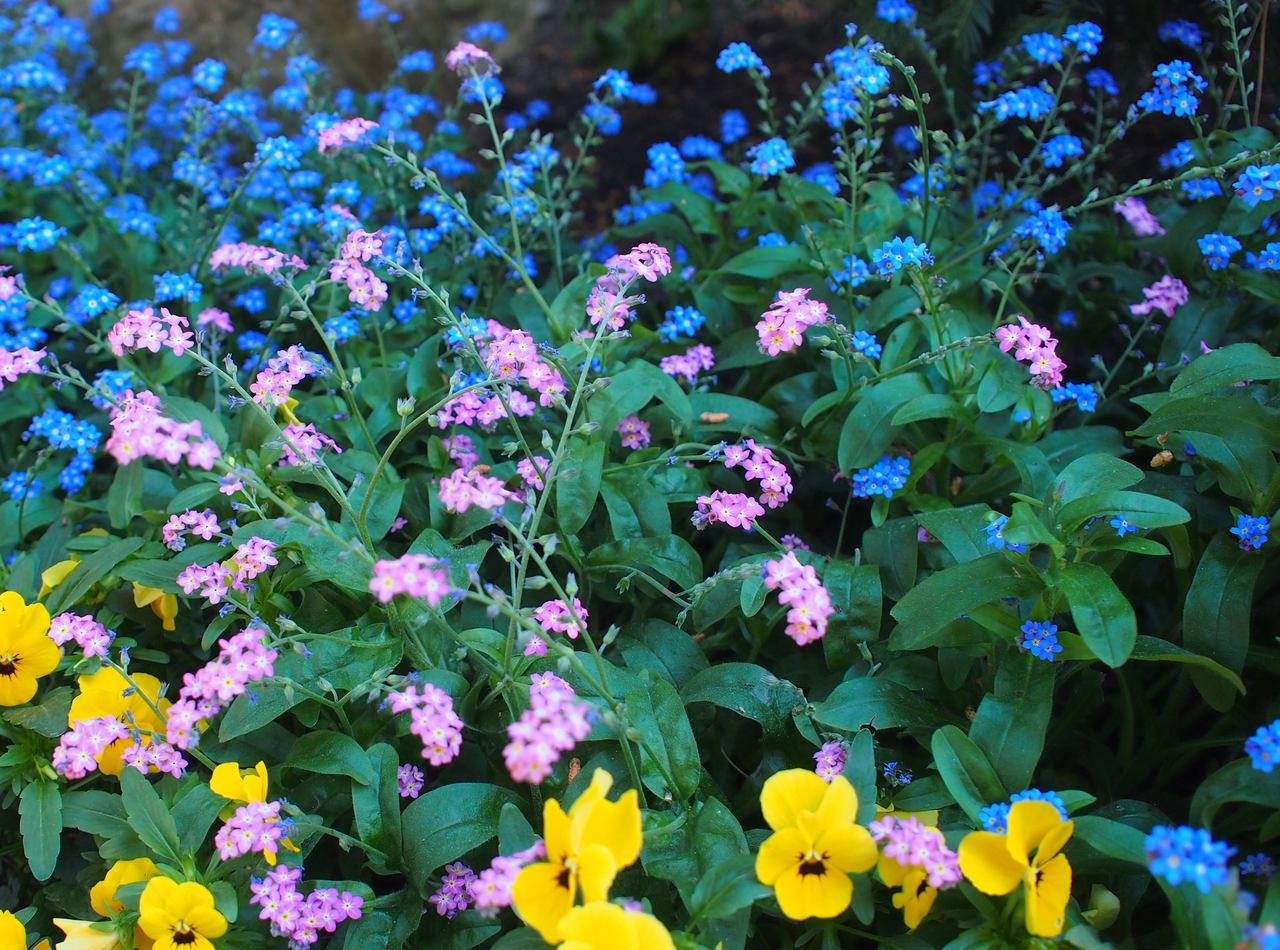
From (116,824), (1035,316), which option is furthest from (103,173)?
(1035,316)

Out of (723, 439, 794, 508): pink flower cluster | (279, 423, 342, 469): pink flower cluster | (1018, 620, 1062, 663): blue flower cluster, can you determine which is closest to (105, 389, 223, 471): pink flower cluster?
(279, 423, 342, 469): pink flower cluster

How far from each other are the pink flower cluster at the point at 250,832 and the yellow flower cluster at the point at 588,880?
50 centimetres

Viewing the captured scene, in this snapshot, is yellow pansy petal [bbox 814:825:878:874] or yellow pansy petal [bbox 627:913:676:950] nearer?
yellow pansy petal [bbox 627:913:676:950]

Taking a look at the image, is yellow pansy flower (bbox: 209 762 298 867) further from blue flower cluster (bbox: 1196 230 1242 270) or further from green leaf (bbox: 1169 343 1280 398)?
blue flower cluster (bbox: 1196 230 1242 270)

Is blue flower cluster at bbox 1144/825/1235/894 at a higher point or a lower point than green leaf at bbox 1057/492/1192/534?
lower

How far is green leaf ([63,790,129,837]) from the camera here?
7.20 ft

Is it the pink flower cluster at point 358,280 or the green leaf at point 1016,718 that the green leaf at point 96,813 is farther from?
the green leaf at point 1016,718

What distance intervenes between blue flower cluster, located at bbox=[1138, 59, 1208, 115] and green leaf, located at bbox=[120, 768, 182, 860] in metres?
2.65

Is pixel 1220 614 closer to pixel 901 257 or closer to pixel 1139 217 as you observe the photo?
pixel 901 257

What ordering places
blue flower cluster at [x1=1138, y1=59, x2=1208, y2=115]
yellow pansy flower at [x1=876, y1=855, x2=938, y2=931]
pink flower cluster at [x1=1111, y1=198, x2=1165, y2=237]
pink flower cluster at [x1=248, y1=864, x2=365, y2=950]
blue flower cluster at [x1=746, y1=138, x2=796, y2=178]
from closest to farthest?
1. yellow pansy flower at [x1=876, y1=855, x2=938, y2=931]
2. pink flower cluster at [x1=248, y1=864, x2=365, y2=950]
3. blue flower cluster at [x1=1138, y1=59, x2=1208, y2=115]
4. blue flower cluster at [x1=746, y1=138, x2=796, y2=178]
5. pink flower cluster at [x1=1111, y1=198, x2=1165, y2=237]

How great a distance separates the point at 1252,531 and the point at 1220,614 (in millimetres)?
177

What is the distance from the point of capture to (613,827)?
5.54ft

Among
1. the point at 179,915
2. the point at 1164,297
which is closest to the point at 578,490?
the point at 179,915

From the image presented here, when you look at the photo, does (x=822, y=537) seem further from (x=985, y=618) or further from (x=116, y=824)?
(x=116, y=824)
